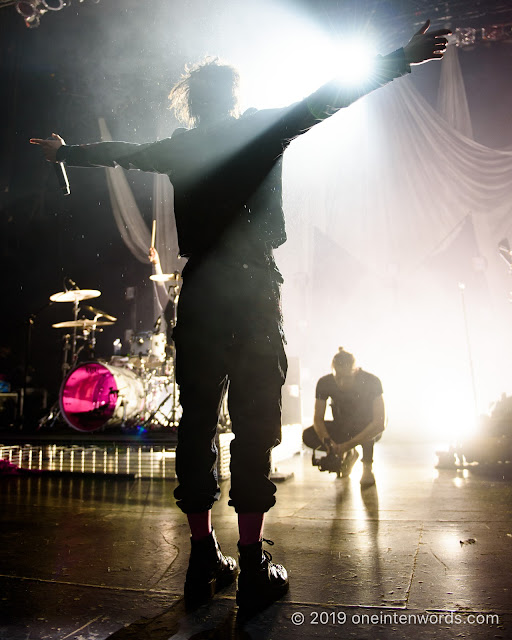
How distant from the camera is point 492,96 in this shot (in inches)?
274

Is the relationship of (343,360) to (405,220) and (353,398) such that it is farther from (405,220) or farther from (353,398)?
(405,220)

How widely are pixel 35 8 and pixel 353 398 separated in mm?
7172

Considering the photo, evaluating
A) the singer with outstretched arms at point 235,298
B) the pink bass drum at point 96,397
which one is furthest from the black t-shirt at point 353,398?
the pink bass drum at point 96,397

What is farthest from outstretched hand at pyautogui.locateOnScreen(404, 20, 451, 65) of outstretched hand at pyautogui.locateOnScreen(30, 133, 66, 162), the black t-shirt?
the black t-shirt

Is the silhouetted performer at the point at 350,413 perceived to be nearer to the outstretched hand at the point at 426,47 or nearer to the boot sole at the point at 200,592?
the boot sole at the point at 200,592

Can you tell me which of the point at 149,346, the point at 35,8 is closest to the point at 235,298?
the point at 149,346

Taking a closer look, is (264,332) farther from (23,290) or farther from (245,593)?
(23,290)

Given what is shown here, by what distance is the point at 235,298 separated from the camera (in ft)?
4.50

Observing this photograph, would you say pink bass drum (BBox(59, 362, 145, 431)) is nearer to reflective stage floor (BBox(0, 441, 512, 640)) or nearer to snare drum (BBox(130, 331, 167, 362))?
snare drum (BBox(130, 331, 167, 362))

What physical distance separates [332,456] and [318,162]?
5395 mm

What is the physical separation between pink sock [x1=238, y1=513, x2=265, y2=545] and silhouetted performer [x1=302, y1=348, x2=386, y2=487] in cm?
212

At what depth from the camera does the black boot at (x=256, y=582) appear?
1125 millimetres

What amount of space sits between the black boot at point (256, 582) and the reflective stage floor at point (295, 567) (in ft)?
0.11

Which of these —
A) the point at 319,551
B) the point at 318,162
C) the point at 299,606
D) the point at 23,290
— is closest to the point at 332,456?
the point at 319,551
